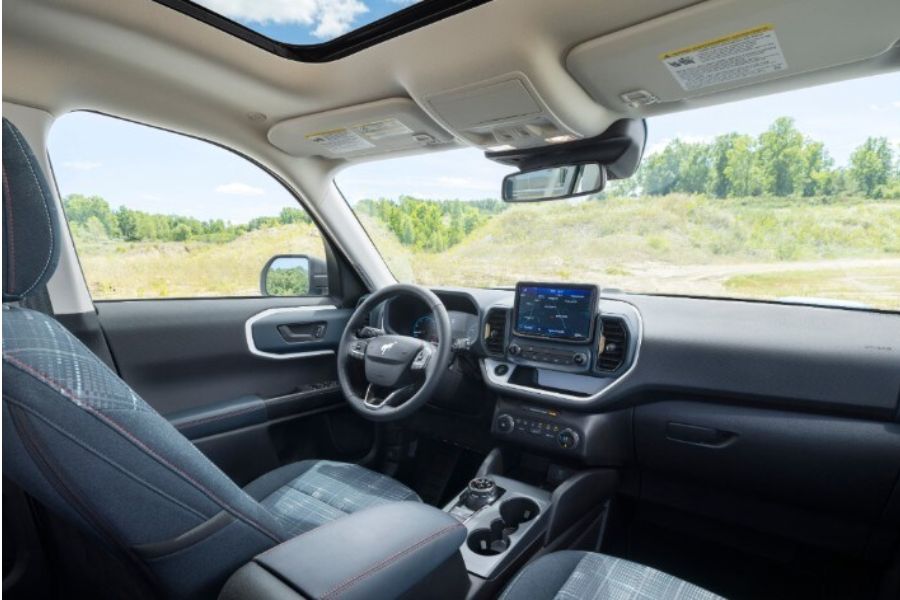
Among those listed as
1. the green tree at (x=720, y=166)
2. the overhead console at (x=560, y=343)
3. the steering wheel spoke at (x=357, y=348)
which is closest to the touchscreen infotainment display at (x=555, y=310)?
the overhead console at (x=560, y=343)

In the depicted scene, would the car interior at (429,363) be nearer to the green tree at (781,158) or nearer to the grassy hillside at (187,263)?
the grassy hillside at (187,263)

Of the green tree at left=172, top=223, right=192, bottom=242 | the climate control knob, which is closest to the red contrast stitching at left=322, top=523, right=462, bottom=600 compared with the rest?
the climate control knob

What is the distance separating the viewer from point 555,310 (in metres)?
2.07

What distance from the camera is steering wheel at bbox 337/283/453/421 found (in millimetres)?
1950

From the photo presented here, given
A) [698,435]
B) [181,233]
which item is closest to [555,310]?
[698,435]

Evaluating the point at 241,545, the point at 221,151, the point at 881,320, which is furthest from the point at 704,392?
the point at 221,151

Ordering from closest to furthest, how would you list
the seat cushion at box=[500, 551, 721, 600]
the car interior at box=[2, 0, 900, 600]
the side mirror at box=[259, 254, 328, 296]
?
the car interior at box=[2, 0, 900, 600] < the seat cushion at box=[500, 551, 721, 600] < the side mirror at box=[259, 254, 328, 296]

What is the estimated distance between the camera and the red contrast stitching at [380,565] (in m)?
0.79

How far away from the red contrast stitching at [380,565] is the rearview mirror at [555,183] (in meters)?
1.58

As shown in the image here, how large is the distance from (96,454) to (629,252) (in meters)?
2.00

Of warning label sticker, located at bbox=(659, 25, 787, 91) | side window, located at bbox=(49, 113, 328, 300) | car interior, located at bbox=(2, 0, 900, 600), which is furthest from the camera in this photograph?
side window, located at bbox=(49, 113, 328, 300)

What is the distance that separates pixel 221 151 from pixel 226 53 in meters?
0.76

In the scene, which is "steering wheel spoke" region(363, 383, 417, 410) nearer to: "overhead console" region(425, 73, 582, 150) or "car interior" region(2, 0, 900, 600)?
"car interior" region(2, 0, 900, 600)

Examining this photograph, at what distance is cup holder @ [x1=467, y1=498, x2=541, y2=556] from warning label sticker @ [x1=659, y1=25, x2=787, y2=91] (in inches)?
60.8
